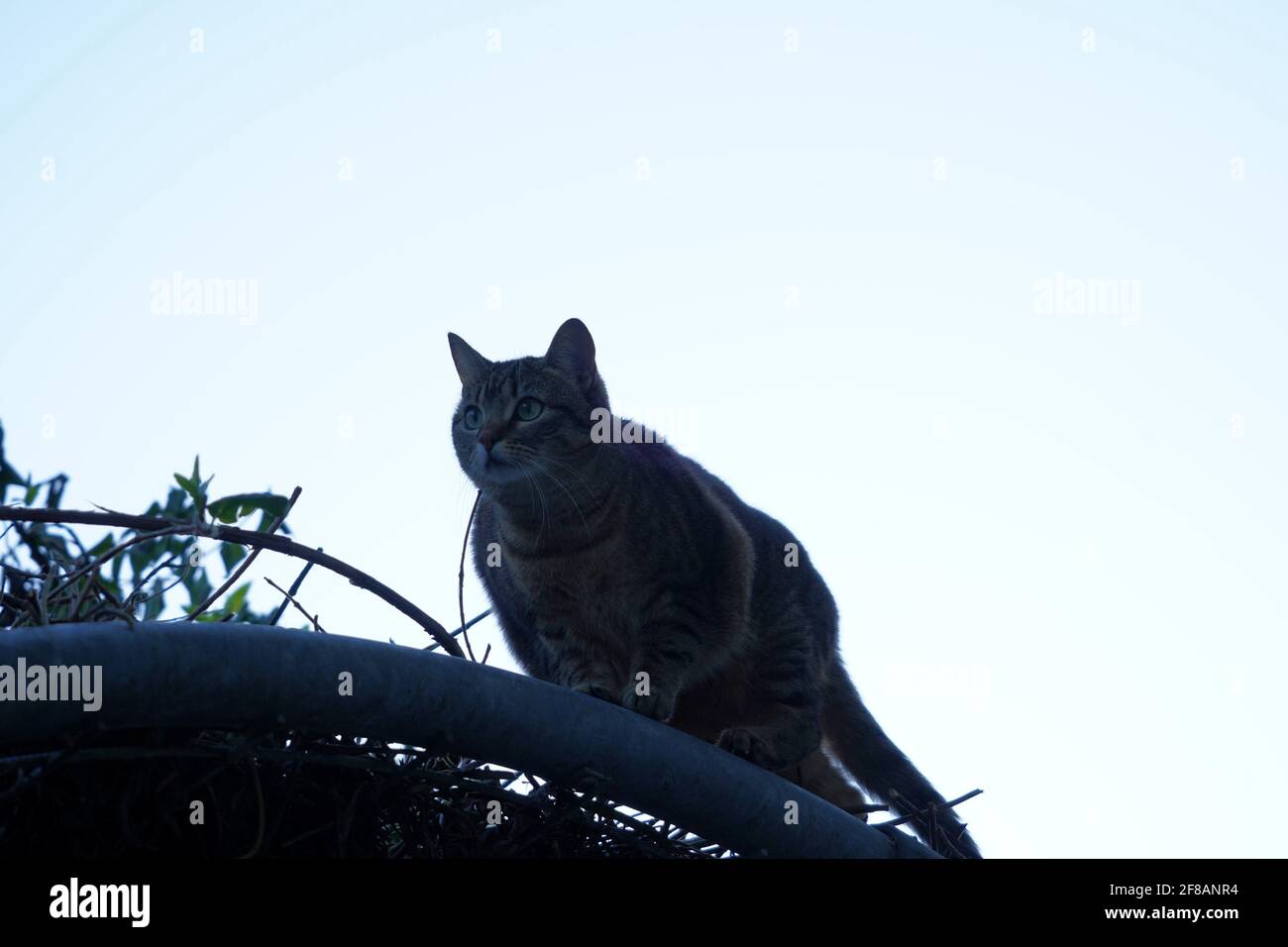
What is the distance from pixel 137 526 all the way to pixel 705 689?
6.66 feet

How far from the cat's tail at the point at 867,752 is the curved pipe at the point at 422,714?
A: 57.6 inches

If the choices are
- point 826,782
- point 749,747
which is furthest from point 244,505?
point 826,782

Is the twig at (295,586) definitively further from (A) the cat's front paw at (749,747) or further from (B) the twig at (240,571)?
(A) the cat's front paw at (749,747)

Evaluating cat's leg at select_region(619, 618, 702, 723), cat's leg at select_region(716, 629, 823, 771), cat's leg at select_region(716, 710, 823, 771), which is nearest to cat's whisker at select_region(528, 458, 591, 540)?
cat's leg at select_region(619, 618, 702, 723)

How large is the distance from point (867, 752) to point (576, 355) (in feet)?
5.79

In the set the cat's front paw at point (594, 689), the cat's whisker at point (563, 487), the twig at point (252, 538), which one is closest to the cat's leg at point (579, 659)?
the cat's front paw at point (594, 689)

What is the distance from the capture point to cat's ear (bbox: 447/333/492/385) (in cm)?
488

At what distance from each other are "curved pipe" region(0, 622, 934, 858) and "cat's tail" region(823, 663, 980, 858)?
4.80ft

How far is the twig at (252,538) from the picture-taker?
241 centimetres

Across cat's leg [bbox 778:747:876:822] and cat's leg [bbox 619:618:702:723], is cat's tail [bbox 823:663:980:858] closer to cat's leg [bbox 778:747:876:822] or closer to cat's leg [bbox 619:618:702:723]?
cat's leg [bbox 778:747:876:822]

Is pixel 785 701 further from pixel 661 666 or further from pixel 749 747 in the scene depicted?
pixel 661 666

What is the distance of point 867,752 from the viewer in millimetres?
4477
